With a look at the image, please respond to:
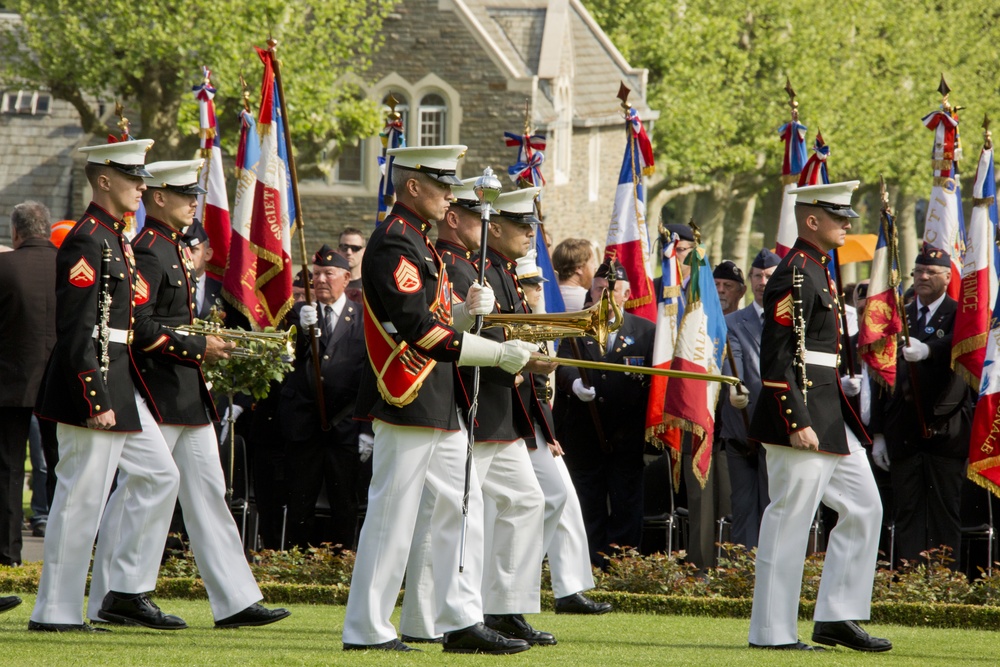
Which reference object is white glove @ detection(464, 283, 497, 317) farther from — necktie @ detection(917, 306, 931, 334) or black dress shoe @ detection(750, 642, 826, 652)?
necktie @ detection(917, 306, 931, 334)

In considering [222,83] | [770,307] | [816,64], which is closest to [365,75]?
[222,83]

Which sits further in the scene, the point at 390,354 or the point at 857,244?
the point at 857,244

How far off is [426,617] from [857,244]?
28.5 feet

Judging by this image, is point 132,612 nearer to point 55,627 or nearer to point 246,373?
point 55,627

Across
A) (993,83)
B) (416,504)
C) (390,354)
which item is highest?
(993,83)

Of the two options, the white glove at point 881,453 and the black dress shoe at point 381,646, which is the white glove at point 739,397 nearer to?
the white glove at point 881,453

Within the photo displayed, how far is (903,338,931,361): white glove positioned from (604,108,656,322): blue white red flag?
96.2 inches

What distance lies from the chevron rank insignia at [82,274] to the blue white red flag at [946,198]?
6.91 meters

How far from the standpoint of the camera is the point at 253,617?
7945 millimetres

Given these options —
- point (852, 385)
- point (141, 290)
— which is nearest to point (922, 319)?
point (852, 385)

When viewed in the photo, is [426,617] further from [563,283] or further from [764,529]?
[563,283]

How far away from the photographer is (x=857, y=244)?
14859 millimetres

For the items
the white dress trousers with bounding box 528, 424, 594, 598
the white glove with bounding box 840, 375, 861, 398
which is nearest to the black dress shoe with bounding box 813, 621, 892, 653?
the white dress trousers with bounding box 528, 424, 594, 598

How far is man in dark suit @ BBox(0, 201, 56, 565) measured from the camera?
35.6ft
